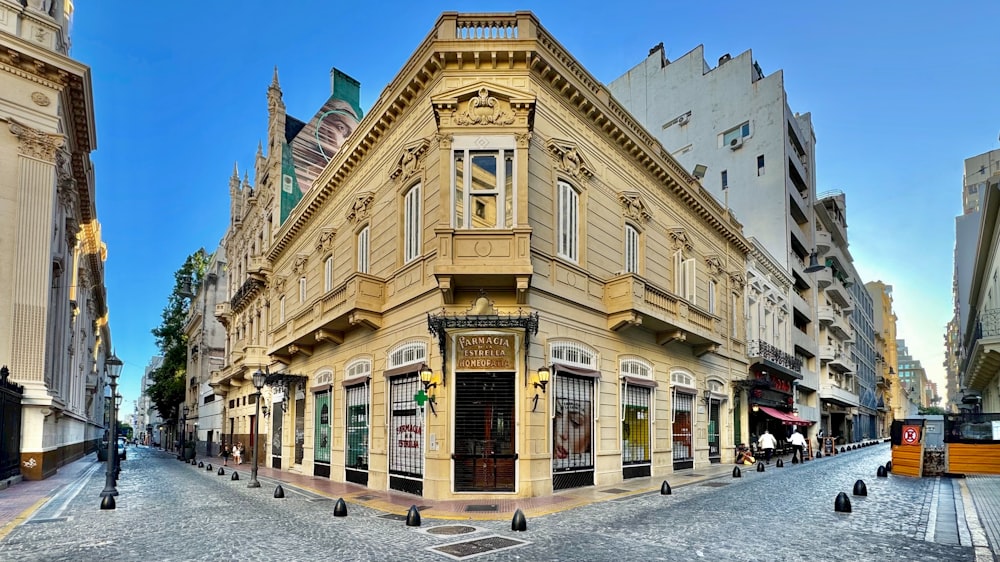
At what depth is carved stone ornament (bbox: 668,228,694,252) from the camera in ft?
73.4

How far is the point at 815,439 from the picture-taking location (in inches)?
1483

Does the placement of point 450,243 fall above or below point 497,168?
below

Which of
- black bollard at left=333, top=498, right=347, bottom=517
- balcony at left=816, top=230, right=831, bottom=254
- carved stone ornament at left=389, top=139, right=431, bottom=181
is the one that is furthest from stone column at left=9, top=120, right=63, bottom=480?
balcony at left=816, top=230, right=831, bottom=254

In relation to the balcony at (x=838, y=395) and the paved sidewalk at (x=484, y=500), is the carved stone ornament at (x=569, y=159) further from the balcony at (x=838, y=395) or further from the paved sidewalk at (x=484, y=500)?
the balcony at (x=838, y=395)

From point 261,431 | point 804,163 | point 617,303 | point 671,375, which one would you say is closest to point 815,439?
point 804,163

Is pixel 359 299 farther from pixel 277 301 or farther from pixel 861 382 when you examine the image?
pixel 861 382

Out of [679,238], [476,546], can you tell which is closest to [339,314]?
[476,546]

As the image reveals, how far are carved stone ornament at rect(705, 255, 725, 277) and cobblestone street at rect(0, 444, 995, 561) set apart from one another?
1090 centimetres

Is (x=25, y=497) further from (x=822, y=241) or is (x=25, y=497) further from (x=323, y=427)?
(x=822, y=241)

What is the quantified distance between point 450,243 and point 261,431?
66.5 ft

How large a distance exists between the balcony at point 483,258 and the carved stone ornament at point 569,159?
3.29m

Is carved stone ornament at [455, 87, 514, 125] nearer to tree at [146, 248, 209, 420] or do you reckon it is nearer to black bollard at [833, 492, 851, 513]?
black bollard at [833, 492, 851, 513]

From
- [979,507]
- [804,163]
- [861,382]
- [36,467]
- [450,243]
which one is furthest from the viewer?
[861,382]

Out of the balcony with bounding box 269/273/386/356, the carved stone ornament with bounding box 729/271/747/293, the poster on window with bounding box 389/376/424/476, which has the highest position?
the carved stone ornament with bounding box 729/271/747/293
